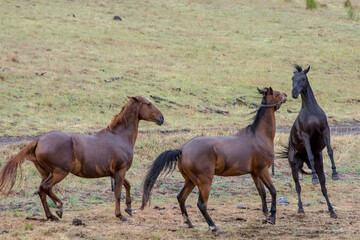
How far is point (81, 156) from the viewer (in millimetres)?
8141

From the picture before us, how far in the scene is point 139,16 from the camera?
37.9 metres

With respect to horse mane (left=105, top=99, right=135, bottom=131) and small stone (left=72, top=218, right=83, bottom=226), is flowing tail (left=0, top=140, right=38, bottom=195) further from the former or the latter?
horse mane (left=105, top=99, right=135, bottom=131)

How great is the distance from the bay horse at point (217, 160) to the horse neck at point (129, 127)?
87 cm

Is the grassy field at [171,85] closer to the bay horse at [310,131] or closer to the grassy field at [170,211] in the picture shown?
the grassy field at [170,211]

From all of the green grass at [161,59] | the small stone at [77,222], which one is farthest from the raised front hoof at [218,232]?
the green grass at [161,59]

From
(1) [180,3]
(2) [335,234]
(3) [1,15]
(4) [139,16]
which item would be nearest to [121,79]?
(3) [1,15]

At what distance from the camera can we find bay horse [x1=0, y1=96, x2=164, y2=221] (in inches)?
311

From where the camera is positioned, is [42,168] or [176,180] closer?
[42,168]

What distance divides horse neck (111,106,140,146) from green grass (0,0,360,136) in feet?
25.1

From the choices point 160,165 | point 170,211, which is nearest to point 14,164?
point 160,165

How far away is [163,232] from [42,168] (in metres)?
2.16

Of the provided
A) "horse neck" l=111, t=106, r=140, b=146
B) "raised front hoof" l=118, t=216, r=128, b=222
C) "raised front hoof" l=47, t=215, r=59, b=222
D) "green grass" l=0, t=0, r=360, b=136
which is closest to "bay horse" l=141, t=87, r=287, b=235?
"raised front hoof" l=118, t=216, r=128, b=222

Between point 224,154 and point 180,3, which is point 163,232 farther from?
point 180,3

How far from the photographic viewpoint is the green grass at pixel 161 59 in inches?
786
